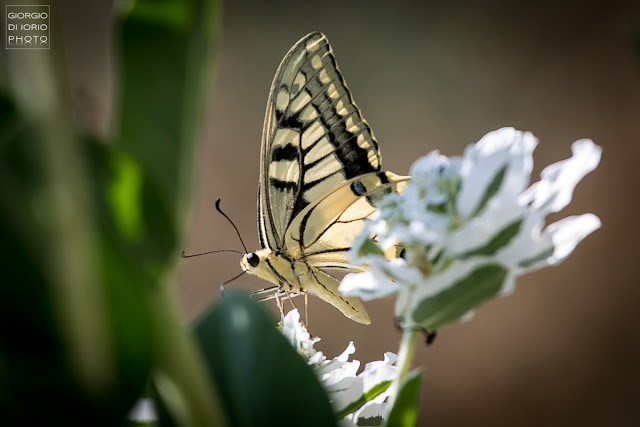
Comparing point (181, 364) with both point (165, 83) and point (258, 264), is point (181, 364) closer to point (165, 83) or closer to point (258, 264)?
point (165, 83)

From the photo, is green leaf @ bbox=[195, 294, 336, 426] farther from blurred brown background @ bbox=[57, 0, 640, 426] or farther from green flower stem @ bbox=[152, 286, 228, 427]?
blurred brown background @ bbox=[57, 0, 640, 426]

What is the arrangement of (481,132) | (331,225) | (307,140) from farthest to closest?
(481,132) < (331,225) < (307,140)

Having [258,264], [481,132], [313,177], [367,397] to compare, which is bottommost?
[367,397]

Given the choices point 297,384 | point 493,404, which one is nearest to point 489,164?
point 297,384

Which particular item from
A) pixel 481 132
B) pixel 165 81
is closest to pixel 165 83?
pixel 165 81

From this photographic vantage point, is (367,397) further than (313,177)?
No

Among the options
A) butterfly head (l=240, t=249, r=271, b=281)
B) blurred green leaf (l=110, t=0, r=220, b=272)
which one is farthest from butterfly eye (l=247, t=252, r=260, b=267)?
blurred green leaf (l=110, t=0, r=220, b=272)
